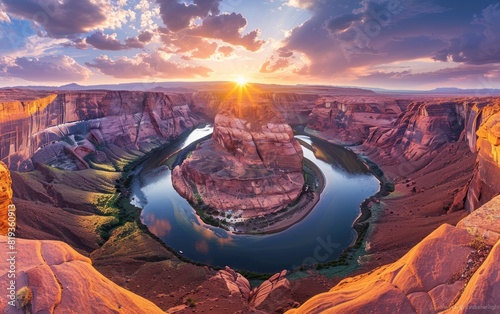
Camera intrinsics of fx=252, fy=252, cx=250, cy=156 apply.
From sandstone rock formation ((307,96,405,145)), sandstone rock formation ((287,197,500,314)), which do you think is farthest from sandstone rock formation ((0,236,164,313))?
sandstone rock formation ((307,96,405,145))

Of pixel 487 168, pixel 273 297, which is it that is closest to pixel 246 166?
pixel 273 297

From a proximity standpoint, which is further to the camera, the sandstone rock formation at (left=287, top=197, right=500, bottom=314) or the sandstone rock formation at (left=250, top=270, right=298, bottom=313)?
the sandstone rock formation at (left=250, top=270, right=298, bottom=313)

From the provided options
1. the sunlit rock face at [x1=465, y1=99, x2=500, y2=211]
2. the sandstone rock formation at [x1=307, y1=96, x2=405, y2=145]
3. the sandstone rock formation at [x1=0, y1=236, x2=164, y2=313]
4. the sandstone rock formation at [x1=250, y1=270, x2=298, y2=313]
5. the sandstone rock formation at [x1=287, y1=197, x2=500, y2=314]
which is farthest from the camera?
the sandstone rock formation at [x1=307, y1=96, x2=405, y2=145]

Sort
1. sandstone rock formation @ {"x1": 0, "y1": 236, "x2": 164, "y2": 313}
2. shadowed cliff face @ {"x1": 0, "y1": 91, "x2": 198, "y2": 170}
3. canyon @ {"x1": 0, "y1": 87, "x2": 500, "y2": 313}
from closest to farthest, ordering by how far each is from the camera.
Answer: sandstone rock formation @ {"x1": 0, "y1": 236, "x2": 164, "y2": 313}, canyon @ {"x1": 0, "y1": 87, "x2": 500, "y2": 313}, shadowed cliff face @ {"x1": 0, "y1": 91, "x2": 198, "y2": 170}

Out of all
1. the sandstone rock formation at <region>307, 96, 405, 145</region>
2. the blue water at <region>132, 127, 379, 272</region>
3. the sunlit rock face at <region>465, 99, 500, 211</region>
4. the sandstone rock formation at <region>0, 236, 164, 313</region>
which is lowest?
the blue water at <region>132, 127, 379, 272</region>

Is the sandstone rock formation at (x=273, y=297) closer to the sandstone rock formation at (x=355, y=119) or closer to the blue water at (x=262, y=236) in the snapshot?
the blue water at (x=262, y=236)

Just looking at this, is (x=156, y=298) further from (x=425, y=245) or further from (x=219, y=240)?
(x=425, y=245)

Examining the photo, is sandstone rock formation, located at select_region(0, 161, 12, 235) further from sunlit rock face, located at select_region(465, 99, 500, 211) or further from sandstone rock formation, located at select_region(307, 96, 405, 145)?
sandstone rock formation, located at select_region(307, 96, 405, 145)
